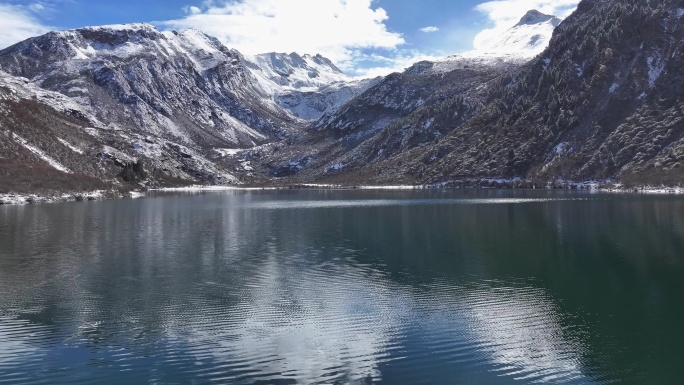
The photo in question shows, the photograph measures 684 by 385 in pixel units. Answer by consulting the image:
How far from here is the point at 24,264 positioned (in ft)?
190

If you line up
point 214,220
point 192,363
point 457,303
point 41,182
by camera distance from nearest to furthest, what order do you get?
point 192,363
point 457,303
point 214,220
point 41,182

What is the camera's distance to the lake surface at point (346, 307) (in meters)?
28.0

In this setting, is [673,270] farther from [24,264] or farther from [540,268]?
[24,264]

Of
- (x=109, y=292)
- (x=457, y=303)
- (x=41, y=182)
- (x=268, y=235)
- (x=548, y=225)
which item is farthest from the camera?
(x=41, y=182)

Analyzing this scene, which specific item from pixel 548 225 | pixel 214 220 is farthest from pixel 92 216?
pixel 548 225

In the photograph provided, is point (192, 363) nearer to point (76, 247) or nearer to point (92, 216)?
point (76, 247)

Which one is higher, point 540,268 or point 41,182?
point 41,182

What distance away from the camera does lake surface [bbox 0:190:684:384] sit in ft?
92.0

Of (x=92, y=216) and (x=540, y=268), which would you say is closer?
(x=540, y=268)

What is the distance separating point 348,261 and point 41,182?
14660 cm

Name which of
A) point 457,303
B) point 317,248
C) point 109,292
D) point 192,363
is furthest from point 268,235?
point 192,363

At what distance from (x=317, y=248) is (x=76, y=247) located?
1161 inches

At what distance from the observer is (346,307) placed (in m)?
39.9

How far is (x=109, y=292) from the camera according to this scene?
45281mm
